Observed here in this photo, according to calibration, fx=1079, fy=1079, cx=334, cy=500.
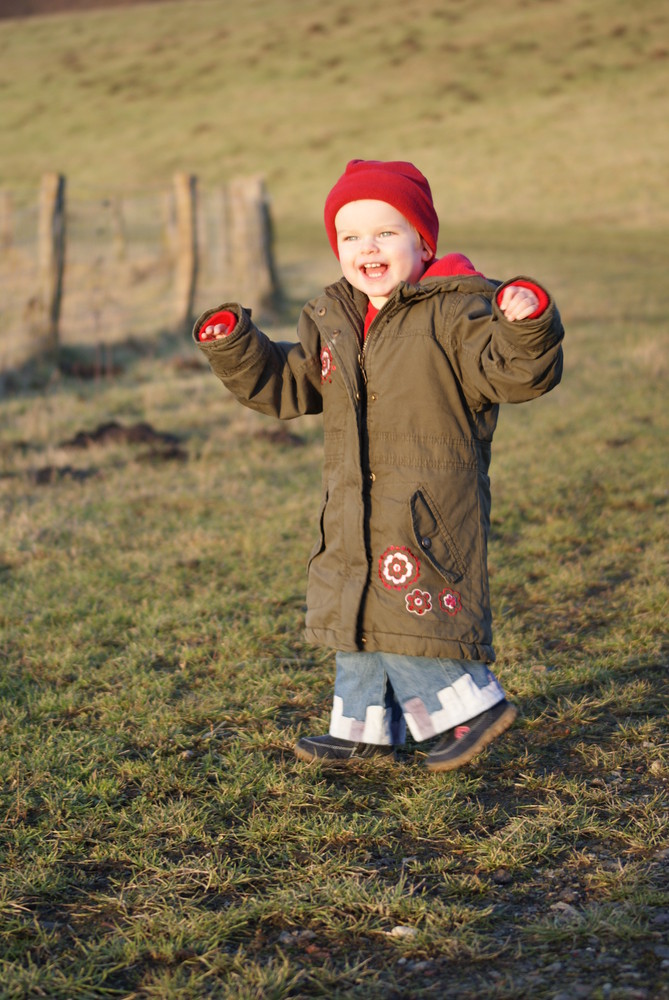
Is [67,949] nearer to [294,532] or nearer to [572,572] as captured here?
[572,572]

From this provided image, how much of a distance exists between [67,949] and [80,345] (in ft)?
33.4

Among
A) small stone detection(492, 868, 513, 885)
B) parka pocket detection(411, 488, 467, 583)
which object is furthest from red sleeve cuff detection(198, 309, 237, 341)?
small stone detection(492, 868, 513, 885)

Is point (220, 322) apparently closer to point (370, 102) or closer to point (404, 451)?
point (404, 451)

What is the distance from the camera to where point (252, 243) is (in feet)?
47.5

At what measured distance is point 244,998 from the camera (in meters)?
2.23

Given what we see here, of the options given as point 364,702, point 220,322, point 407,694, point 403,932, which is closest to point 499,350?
point 220,322

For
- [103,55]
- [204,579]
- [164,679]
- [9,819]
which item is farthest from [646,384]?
[103,55]

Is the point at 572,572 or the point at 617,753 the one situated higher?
the point at 572,572

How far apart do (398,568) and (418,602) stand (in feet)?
0.37

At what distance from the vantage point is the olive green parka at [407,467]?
3.10 meters

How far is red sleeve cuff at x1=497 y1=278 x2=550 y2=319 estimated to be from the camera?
107 inches

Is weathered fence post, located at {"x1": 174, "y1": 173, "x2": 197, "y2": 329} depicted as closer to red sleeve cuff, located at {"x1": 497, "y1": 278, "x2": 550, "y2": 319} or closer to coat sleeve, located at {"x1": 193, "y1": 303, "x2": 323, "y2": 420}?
coat sleeve, located at {"x1": 193, "y1": 303, "x2": 323, "y2": 420}

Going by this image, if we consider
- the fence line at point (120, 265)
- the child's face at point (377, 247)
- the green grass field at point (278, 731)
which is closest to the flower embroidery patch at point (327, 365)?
the child's face at point (377, 247)

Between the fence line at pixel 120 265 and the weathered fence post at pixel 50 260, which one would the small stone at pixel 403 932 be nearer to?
the fence line at pixel 120 265
